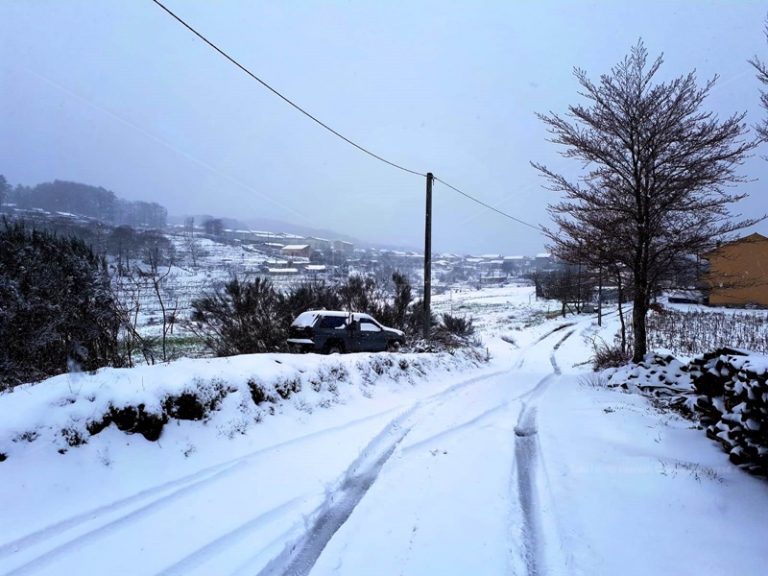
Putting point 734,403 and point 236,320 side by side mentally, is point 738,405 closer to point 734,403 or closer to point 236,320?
point 734,403

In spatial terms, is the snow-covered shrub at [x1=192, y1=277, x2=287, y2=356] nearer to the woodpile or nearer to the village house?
the woodpile

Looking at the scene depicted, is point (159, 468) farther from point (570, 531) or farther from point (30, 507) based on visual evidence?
point (570, 531)

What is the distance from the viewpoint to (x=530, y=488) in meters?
4.45

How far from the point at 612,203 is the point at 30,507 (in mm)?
13182

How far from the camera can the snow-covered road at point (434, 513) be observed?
313 cm

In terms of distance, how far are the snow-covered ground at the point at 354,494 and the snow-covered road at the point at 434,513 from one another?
16 millimetres

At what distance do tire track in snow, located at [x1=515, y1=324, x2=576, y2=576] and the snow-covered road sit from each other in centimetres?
2

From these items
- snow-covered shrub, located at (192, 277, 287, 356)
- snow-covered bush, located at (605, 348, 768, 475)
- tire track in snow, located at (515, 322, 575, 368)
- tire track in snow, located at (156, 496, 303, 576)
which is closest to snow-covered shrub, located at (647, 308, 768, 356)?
tire track in snow, located at (515, 322, 575, 368)

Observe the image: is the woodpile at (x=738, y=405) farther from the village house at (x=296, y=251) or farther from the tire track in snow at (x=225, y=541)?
the village house at (x=296, y=251)

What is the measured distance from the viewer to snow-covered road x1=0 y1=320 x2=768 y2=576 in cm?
313

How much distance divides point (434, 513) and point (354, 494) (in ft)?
2.70

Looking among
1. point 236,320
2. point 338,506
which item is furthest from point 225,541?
point 236,320

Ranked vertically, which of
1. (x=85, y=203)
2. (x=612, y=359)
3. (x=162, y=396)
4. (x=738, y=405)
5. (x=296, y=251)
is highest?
(x=85, y=203)

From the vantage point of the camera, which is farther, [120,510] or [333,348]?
[333,348]
